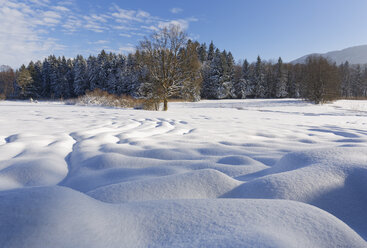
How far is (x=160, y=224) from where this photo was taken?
0.77 meters

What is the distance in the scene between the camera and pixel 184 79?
13.8m

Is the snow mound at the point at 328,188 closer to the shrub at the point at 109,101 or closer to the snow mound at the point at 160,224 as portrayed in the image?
the snow mound at the point at 160,224

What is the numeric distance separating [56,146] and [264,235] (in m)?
2.72

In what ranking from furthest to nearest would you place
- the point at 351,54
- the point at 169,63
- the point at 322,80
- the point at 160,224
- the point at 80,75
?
the point at 351,54, the point at 80,75, the point at 322,80, the point at 169,63, the point at 160,224

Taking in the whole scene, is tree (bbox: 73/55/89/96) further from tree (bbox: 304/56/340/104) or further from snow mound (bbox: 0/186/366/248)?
snow mound (bbox: 0/186/366/248)

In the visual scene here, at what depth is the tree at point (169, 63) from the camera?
1374cm

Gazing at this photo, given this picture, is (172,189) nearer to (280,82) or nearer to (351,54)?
(280,82)

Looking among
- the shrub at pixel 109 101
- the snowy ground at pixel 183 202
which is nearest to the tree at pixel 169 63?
the shrub at pixel 109 101

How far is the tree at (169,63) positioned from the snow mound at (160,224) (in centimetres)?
1302

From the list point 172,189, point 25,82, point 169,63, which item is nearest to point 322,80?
point 169,63

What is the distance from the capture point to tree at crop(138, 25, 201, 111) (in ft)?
45.1

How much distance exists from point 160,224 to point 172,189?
17.0 inches

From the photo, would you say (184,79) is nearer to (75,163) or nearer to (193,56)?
(193,56)

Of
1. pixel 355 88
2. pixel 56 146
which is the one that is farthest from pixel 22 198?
pixel 355 88
